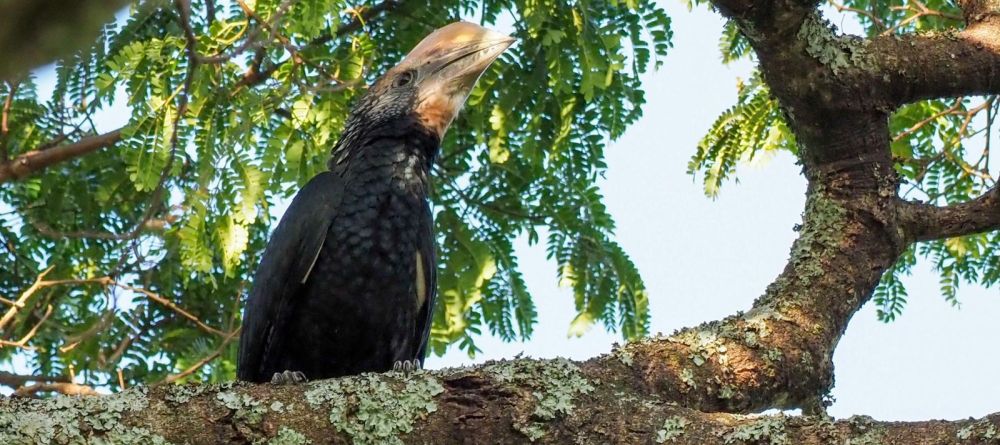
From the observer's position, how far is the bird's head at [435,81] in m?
5.10

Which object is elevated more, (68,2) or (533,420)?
(533,420)

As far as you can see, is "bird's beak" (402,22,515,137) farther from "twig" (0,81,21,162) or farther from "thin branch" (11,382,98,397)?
"twig" (0,81,21,162)

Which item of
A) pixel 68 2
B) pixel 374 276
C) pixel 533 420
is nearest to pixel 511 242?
pixel 374 276

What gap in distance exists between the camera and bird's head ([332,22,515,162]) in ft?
16.7

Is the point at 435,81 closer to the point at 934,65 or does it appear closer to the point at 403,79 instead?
the point at 403,79

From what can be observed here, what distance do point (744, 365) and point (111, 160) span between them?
470cm

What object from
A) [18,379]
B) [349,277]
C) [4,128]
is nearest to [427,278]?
[349,277]

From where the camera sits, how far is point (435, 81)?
5145 mm

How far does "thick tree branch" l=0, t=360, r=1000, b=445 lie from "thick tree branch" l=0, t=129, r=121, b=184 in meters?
4.03

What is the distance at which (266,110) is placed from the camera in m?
5.48

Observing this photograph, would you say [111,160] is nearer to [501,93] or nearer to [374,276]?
[501,93]

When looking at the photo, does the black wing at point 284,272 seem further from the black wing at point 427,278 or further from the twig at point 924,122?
the twig at point 924,122

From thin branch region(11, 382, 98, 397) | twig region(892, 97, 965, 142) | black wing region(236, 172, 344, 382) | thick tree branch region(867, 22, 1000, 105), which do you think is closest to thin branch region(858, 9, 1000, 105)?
thick tree branch region(867, 22, 1000, 105)

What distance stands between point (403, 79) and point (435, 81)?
192 millimetres
